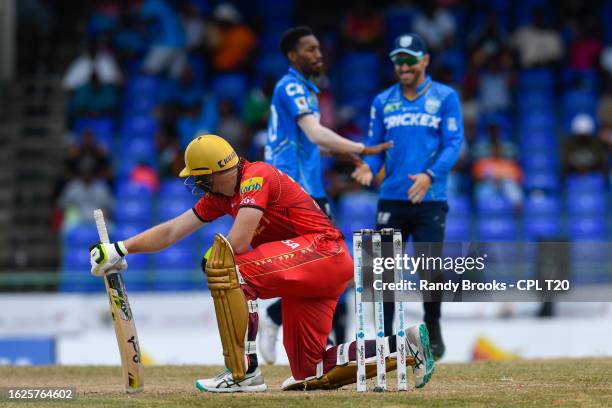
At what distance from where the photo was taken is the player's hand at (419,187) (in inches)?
401

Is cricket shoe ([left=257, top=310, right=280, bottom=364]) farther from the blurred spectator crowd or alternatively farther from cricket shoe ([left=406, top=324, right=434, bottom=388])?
the blurred spectator crowd

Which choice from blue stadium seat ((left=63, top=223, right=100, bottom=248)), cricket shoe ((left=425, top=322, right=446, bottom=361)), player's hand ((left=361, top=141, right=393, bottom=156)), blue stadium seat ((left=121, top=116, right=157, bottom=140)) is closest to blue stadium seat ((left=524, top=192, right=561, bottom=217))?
blue stadium seat ((left=121, top=116, right=157, bottom=140))

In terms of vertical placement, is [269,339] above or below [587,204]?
below

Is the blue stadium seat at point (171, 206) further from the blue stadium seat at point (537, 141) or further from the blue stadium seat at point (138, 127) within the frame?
the blue stadium seat at point (537, 141)

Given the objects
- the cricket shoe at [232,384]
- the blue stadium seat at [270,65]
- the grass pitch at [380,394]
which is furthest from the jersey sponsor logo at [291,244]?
the blue stadium seat at [270,65]

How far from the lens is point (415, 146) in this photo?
10523mm

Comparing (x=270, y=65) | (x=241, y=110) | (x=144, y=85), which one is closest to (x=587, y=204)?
(x=241, y=110)

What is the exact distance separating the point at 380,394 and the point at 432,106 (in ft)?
10.8

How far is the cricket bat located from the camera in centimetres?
855

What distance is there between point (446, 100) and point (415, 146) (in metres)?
0.48

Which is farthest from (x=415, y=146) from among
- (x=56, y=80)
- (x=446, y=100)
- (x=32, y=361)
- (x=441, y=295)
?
(x=56, y=80)

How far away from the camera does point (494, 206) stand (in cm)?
1823

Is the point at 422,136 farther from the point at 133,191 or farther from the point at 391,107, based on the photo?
the point at 133,191

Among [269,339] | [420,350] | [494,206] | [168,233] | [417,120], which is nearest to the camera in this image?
[420,350]
